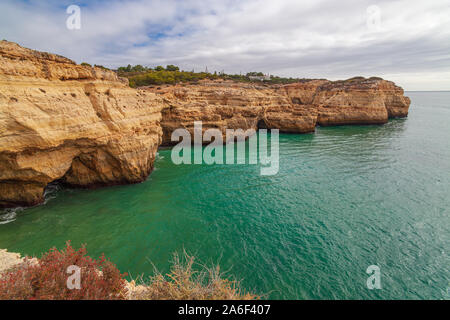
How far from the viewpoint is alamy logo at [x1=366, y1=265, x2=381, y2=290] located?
5930 mm

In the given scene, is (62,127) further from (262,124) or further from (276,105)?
(276,105)

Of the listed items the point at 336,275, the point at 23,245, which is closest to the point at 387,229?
the point at 336,275

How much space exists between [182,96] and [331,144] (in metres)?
18.3

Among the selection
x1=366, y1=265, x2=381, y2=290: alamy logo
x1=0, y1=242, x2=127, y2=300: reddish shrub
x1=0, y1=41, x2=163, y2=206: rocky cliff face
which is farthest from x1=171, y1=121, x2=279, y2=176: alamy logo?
x1=0, y1=242, x2=127, y2=300: reddish shrub

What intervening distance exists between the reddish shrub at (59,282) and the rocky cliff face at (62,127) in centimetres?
588

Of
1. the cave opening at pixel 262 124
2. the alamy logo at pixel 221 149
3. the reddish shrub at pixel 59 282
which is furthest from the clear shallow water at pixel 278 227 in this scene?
the cave opening at pixel 262 124

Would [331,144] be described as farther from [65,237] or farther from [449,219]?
[65,237]

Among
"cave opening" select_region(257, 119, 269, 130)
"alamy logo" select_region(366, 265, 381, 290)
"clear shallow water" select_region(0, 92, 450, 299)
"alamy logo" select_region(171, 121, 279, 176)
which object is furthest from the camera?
"cave opening" select_region(257, 119, 269, 130)

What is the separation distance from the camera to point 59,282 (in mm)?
3867

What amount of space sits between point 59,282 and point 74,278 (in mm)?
235

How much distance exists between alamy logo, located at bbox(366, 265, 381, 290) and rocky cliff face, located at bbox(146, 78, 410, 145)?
725 inches

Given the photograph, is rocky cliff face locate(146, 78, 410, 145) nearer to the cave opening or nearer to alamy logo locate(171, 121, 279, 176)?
the cave opening

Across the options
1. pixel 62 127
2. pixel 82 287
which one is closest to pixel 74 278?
pixel 82 287
